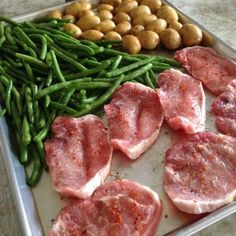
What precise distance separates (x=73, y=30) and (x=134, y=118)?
90 centimetres

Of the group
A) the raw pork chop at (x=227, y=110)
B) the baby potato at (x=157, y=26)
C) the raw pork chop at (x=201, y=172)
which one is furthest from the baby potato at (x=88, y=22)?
the raw pork chop at (x=201, y=172)

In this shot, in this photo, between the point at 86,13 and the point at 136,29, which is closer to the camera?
the point at 136,29

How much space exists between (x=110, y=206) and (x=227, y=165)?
0.55 meters

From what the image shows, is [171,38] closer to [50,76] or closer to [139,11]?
[139,11]

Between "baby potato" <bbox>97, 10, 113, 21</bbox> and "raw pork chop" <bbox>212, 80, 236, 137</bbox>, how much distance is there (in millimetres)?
1022

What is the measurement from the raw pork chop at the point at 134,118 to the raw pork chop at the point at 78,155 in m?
0.07

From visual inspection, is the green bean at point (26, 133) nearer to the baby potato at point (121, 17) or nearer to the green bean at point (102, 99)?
the green bean at point (102, 99)

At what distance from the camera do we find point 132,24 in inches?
104

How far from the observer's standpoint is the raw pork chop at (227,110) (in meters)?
1.90

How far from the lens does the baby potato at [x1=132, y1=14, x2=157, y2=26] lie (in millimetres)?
2578

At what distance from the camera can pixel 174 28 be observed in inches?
99.2

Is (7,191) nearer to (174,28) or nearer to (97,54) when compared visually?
(97,54)

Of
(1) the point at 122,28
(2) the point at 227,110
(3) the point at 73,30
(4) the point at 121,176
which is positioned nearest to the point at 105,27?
(1) the point at 122,28

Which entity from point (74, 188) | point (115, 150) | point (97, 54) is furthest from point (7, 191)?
point (97, 54)
